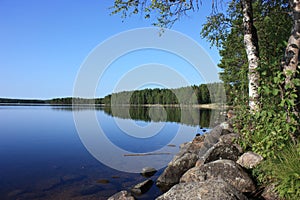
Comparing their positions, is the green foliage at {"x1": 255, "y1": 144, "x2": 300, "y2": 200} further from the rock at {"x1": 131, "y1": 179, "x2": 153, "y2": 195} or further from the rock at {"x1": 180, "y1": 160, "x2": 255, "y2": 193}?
the rock at {"x1": 131, "y1": 179, "x2": 153, "y2": 195}

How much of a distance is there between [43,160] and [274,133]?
12.9 m

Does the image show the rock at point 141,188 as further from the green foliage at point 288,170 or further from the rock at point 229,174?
the green foliage at point 288,170

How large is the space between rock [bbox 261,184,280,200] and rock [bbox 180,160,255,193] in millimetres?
504

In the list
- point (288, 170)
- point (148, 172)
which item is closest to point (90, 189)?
point (148, 172)

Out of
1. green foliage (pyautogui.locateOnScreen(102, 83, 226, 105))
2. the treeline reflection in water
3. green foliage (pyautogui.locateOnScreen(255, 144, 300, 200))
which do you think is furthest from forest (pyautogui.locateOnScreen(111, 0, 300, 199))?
green foliage (pyautogui.locateOnScreen(102, 83, 226, 105))

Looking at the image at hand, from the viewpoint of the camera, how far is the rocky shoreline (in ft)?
14.1

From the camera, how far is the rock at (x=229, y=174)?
219 inches

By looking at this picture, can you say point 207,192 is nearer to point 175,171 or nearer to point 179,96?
point 175,171

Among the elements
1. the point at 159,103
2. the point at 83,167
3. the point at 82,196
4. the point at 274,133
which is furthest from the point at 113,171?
the point at 159,103

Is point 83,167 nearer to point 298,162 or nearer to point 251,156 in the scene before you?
point 251,156

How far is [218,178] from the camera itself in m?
4.77

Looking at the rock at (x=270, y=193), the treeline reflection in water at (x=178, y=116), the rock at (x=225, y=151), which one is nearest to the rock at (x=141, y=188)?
the rock at (x=225, y=151)

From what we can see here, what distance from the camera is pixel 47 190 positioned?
857 cm

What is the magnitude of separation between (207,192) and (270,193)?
5.11 feet
